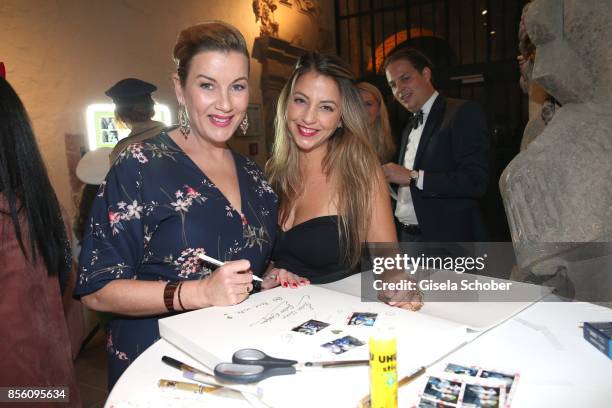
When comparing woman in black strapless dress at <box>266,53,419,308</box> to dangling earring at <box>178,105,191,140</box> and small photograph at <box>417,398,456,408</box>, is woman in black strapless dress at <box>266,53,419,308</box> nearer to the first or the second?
dangling earring at <box>178,105,191,140</box>

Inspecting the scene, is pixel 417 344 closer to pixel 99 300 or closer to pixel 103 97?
pixel 99 300

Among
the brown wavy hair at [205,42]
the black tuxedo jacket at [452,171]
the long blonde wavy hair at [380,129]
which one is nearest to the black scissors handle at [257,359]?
→ the brown wavy hair at [205,42]

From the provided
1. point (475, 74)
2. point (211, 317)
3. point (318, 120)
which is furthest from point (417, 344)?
point (475, 74)

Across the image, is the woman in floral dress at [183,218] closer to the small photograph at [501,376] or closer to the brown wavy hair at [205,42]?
the brown wavy hair at [205,42]

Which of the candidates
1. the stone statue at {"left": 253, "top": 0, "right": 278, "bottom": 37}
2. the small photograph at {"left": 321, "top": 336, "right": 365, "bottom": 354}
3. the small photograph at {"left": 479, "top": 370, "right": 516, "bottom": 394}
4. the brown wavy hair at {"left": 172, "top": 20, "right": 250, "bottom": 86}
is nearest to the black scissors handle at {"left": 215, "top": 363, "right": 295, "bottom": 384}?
the small photograph at {"left": 321, "top": 336, "right": 365, "bottom": 354}

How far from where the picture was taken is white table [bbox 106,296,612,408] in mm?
895

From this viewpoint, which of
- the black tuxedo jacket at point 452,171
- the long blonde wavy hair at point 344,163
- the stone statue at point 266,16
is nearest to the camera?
the long blonde wavy hair at point 344,163

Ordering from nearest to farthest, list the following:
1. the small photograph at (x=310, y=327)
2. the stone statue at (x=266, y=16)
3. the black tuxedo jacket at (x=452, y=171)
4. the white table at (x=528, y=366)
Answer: the white table at (x=528, y=366), the small photograph at (x=310, y=327), the black tuxedo jacket at (x=452, y=171), the stone statue at (x=266, y=16)

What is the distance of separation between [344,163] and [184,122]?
755 millimetres

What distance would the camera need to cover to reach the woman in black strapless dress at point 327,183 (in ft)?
6.60

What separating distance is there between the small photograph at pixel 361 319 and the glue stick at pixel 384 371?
1.20 ft

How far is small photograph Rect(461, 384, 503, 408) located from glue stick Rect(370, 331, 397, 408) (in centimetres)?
15

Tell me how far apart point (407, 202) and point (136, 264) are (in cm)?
227

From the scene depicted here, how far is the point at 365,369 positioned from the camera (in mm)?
965
